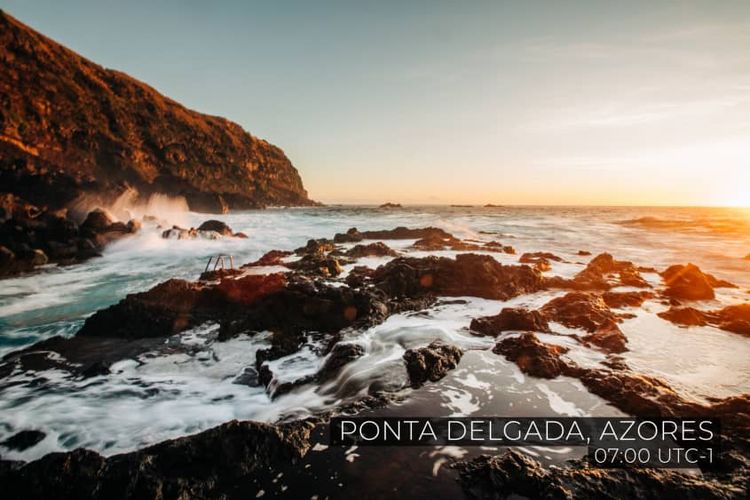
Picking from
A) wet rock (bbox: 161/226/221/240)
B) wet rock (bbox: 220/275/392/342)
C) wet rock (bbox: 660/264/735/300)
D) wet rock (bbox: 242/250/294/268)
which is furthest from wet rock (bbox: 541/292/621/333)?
wet rock (bbox: 161/226/221/240)

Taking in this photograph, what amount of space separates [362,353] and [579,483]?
3599 mm

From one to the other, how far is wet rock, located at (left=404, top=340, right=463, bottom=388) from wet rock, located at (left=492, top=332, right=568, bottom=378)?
87 cm

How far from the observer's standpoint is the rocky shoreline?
10.1 ft

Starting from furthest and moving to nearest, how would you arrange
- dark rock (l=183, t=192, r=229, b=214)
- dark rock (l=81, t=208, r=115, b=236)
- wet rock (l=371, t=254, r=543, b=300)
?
dark rock (l=183, t=192, r=229, b=214), dark rock (l=81, t=208, r=115, b=236), wet rock (l=371, t=254, r=543, b=300)

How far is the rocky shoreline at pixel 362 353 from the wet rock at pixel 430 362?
0.9 inches

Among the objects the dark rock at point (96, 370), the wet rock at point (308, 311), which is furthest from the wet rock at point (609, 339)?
the dark rock at point (96, 370)

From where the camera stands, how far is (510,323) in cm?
722

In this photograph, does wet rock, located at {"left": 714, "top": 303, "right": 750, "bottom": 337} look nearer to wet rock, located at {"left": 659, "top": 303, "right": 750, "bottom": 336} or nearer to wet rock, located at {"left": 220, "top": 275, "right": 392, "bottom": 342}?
wet rock, located at {"left": 659, "top": 303, "right": 750, "bottom": 336}

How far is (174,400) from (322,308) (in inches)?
137

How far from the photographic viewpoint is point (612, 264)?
14188mm

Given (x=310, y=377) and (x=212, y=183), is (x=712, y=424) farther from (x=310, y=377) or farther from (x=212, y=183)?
(x=212, y=183)

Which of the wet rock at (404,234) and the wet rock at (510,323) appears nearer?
the wet rock at (510,323)

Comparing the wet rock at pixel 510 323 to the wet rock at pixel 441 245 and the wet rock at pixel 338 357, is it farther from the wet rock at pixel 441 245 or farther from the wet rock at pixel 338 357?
the wet rock at pixel 441 245

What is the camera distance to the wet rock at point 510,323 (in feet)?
23.5
